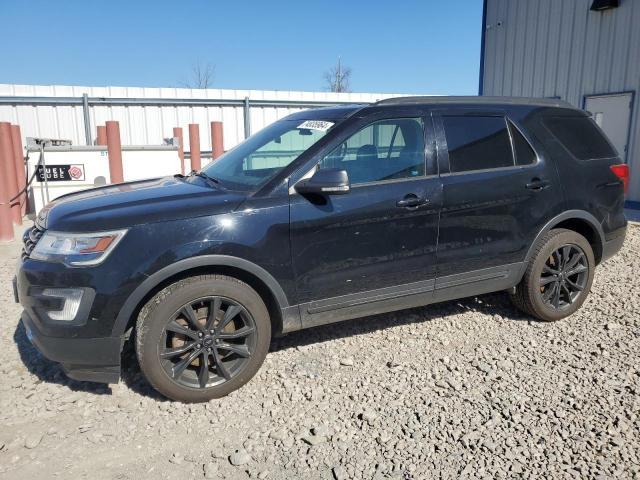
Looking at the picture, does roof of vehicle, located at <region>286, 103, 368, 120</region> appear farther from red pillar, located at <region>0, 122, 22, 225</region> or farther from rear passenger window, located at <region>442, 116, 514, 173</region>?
red pillar, located at <region>0, 122, 22, 225</region>

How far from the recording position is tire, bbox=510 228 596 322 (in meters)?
4.00

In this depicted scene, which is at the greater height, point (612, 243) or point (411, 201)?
point (411, 201)

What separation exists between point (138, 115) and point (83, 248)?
1083cm

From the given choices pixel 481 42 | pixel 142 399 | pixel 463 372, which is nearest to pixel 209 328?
pixel 142 399

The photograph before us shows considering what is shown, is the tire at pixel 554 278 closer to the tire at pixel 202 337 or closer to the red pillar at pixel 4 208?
the tire at pixel 202 337

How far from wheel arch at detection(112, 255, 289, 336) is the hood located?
0.95ft

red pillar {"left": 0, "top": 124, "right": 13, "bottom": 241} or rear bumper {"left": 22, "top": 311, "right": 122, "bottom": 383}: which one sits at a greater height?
red pillar {"left": 0, "top": 124, "right": 13, "bottom": 241}

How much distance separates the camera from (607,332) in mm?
3953

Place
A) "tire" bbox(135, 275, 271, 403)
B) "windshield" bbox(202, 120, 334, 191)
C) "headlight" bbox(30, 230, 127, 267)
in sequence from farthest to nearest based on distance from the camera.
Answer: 1. "windshield" bbox(202, 120, 334, 191)
2. "tire" bbox(135, 275, 271, 403)
3. "headlight" bbox(30, 230, 127, 267)

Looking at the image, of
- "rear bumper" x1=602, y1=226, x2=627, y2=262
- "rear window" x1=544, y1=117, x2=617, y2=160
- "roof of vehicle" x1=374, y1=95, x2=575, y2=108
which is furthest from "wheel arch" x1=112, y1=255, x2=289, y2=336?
"rear bumper" x1=602, y1=226, x2=627, y2=262

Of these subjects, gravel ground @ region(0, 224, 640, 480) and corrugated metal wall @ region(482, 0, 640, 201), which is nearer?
gravel ground @ region(0, 224, 640, 480)

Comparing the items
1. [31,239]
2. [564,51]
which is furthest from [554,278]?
[564,51]

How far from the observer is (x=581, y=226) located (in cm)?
427

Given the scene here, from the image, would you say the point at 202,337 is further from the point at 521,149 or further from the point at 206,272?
the point at 521,149
